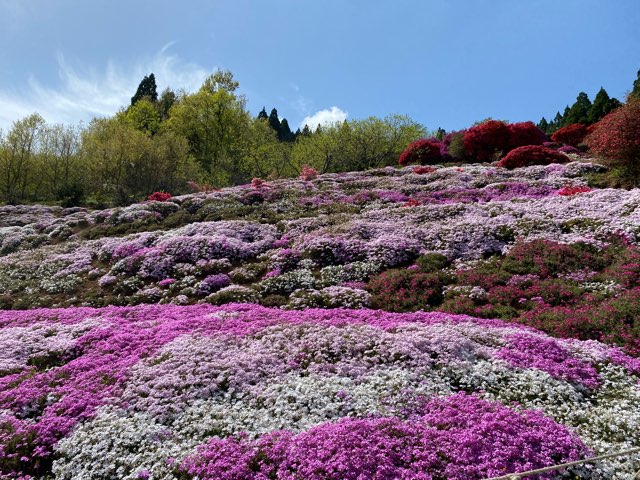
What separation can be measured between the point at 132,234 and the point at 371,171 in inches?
956

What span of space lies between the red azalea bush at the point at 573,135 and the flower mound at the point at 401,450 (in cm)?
5630

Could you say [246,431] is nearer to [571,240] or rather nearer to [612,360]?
[612,360]

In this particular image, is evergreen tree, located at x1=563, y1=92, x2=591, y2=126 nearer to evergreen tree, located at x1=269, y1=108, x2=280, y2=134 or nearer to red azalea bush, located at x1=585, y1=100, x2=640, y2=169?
red azalea bush, located at x1=585, y1=100, x2=640, y2=169

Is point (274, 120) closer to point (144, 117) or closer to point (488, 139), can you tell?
point (144, 117)

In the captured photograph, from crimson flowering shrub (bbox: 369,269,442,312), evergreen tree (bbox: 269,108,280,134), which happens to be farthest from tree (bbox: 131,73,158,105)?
crimson flowering shrub (bbox: 369,269,442,312)

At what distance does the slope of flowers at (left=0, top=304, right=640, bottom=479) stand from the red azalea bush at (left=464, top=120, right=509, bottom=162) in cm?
3899

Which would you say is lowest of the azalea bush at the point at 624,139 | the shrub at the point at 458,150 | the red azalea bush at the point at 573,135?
the azalea bush at the point at 624,139

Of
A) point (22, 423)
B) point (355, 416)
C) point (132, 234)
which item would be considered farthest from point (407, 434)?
point (132, 234)

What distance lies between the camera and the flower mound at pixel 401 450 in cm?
662

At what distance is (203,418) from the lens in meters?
8.41

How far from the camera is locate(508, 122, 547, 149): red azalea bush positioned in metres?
46.8

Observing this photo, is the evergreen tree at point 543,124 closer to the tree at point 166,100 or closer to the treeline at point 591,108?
the treeline at point 591,108

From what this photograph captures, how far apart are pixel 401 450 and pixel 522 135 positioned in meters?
47.8

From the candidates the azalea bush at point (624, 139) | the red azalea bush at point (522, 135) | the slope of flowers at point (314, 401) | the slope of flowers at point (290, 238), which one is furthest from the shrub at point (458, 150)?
the slope of flowers at point (314, 401)
